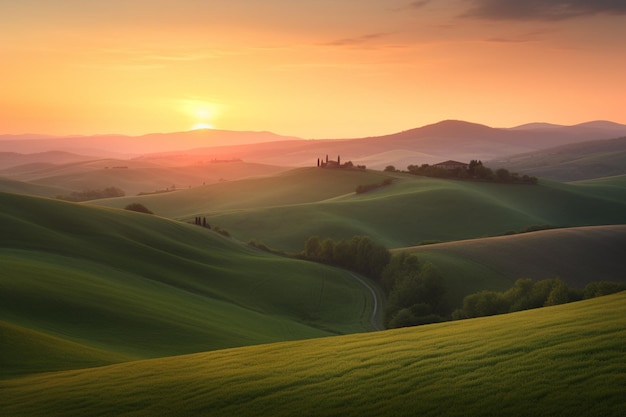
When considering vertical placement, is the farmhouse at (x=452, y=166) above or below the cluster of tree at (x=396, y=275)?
above

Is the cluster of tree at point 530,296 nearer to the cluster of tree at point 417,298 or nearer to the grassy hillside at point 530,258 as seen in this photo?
the cluster of tree at point 417,298

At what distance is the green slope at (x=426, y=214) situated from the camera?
122562 millimetres

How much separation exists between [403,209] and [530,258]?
191 ft

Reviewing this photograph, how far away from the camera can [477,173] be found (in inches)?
6934

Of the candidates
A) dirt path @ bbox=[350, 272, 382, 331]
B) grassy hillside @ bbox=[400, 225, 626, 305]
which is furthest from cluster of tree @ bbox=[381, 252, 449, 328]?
grassy hillside @ bbox=[400, 225, 626, 305]

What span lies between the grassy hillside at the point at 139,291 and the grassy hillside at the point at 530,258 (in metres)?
11.3

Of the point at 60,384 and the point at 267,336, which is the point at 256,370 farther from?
the point at 267,336

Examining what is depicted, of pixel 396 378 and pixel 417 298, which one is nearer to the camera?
pixel 396 378

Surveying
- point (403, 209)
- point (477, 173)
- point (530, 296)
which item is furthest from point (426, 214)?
point (530, 296)

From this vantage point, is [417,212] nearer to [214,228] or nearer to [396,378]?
[214,228]

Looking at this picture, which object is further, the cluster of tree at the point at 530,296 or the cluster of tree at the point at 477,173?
the cluster of tree at the point at 477,173

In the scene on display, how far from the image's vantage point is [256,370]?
78.4ft

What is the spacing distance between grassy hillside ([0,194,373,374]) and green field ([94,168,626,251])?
106 feet

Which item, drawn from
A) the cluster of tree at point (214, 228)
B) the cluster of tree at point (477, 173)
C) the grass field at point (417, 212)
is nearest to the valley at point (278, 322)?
→ the grass field at point (417, 212)
